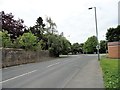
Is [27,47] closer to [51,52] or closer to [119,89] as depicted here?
[51,52]

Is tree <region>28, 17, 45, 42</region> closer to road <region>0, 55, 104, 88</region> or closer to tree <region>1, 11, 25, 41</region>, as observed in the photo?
tree <region>1, 11, 25, 41</region>

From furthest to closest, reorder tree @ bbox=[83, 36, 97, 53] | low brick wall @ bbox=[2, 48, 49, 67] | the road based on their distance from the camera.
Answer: tree @ bbox=[83, 36, 97, 53]
low brick wall @ bbox=[2, 48, 49, 67]
the road

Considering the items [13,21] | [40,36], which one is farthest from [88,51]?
[13,21]

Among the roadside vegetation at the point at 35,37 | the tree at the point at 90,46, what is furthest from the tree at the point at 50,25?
the tree at the point at 90,46

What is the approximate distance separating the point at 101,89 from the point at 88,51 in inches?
4953

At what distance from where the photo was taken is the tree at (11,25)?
6209 centimetres

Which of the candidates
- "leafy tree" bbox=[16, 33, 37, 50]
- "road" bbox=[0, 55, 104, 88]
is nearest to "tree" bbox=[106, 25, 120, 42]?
"leafy tree" bbox=[16, 33, 37, 50]

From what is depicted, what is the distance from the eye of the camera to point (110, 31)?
374ft

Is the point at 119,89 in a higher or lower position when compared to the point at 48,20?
lower

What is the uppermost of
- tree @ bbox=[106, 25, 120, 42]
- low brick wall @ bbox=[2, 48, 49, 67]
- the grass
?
tree @ bbox=[106, 25, 120, 42]

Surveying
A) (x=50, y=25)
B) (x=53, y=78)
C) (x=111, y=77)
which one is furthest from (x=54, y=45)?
(x=111, y=77)

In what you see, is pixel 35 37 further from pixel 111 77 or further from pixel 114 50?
pixel 111 77

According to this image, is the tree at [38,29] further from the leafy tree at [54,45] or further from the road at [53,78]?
the road at [53,78]

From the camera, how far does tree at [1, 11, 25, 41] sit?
62.1 metres
